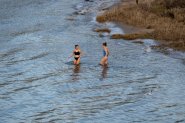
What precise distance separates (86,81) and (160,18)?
21215 mm

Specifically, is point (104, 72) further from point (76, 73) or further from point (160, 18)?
point (160, 18)

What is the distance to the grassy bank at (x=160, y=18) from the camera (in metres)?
39.6

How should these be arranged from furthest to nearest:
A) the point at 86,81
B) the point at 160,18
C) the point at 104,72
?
1. the point at 160,18
2. the point at 104,72
3. the point at 86,81

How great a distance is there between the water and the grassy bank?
2.06 metres

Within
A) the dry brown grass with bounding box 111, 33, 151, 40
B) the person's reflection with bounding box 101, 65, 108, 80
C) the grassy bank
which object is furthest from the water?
the grassy bank

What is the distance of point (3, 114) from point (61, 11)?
149ft

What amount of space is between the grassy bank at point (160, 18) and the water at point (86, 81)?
81.2 inches

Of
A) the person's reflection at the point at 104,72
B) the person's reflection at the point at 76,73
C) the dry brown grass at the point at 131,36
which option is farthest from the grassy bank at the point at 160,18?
the person's reflection at the point at 76,73

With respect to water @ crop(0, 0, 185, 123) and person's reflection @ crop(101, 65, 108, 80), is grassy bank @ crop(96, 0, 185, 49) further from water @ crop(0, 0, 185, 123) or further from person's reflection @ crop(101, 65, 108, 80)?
person's reflection @ crop(101, 65, 108, 80)

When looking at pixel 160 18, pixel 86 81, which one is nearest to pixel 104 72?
pixel 86 81

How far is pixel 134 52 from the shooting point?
119 feet

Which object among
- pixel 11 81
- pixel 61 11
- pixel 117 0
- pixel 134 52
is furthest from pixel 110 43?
pixel 117 0

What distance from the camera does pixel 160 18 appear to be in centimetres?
4703

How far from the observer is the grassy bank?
130 feet
